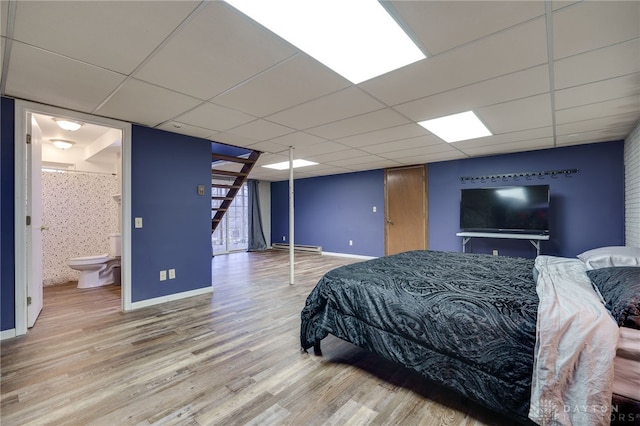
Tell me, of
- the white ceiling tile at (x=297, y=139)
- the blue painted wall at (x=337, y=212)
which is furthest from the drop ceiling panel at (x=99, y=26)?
the blue painted wall at (x=337, y=212)

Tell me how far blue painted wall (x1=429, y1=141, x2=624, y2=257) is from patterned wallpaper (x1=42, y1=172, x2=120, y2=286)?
22.7ft

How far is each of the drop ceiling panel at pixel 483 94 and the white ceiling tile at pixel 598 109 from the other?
81cm

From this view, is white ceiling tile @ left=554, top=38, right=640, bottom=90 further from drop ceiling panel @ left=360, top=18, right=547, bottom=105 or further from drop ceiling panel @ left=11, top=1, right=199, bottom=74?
drop ceiling panel @ left=11, top=1, right=199, bottom=74

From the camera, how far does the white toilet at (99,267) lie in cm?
416

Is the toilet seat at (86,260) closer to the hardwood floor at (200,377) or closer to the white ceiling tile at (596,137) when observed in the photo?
the hardwood floor at (200,377)

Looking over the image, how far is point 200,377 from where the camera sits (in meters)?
1.95

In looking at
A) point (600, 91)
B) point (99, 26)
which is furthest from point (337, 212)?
point (99, 26)

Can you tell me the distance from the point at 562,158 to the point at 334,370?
515 cm

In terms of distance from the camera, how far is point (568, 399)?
47.3 inches

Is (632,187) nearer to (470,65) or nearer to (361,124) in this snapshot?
(470,65)

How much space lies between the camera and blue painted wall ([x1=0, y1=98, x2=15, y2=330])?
8.41 feet

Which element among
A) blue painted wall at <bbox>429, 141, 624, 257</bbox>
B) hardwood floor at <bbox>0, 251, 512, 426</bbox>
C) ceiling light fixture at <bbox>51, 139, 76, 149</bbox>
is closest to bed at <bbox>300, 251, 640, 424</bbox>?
hardwood floor at <bbox>0, 251, 512, 426</bbox>

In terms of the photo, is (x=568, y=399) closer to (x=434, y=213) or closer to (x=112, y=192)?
(x=434, y=213)

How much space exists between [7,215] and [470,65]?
4263 mm
